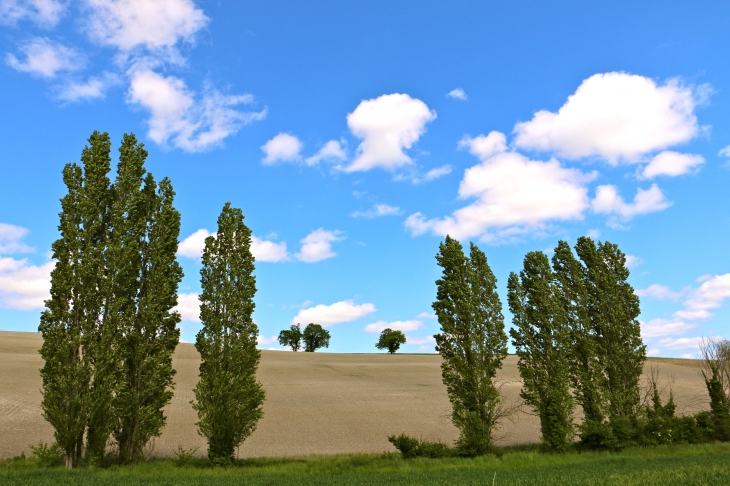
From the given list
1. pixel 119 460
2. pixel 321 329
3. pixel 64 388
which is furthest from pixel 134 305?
pixel 321 329

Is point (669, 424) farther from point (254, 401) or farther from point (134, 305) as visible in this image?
point (134, 305)

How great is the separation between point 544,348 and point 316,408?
22133 mm

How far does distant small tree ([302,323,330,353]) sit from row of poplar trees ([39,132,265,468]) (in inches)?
4721

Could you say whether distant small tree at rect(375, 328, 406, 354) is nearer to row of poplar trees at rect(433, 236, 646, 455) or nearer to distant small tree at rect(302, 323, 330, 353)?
distant small tree at rect(302, 323, 330, 353)

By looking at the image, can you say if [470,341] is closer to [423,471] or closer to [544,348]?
[544,348]

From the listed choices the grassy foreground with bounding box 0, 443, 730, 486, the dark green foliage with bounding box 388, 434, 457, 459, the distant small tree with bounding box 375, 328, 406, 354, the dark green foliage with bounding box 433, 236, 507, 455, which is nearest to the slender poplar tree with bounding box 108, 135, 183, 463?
the grassy foreground with bounding box 0, 443, 730, 486

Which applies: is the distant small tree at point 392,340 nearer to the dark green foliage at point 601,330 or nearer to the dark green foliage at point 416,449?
the dark green foliage at point 601,330

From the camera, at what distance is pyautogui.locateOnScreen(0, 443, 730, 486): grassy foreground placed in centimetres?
1733

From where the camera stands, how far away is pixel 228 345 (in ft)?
93.0

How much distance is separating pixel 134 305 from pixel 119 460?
812 centimetres

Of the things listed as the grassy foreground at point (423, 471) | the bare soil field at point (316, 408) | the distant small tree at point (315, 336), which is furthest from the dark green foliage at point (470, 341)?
the distant small tree at point (315, 336)

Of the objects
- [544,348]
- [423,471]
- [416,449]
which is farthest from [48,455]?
[544,348]

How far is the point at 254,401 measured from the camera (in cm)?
2748

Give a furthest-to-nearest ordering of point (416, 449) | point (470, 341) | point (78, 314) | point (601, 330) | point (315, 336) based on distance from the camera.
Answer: point (315, 336)
point (601, 330)
point (470, 341)
point (416, 449)
point (78, 314)
